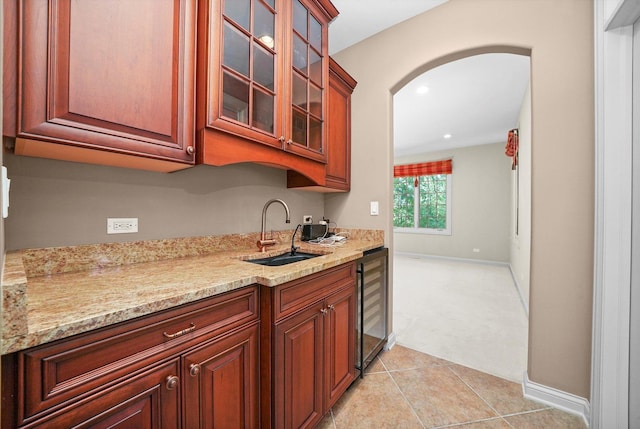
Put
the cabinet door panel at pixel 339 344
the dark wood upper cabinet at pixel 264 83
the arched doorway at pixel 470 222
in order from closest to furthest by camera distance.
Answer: the dark wood upper cabinet at pixel 264 83 < the cabinet door panel at pixel 339 344 < the arched doorway at pixel 470 222

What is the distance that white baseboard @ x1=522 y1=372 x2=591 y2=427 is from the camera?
1.49 metres

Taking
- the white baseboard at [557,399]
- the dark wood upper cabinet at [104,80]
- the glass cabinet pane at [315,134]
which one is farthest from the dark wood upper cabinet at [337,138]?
the white baseboard at [557,399]

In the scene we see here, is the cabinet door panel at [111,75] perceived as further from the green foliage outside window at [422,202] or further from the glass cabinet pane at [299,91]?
the green foliage outside window at [422,202]

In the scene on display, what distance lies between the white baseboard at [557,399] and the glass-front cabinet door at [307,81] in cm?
205

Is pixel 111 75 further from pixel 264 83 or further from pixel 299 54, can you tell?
pixel 299 54

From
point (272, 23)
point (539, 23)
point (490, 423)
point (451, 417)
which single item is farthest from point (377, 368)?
point (539, 23)

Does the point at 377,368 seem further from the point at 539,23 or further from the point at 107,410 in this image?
the point at 539,23

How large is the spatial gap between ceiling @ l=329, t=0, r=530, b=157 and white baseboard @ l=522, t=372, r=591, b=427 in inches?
108

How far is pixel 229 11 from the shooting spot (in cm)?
127

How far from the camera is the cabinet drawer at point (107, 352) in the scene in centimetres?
58

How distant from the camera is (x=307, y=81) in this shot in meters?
1.78

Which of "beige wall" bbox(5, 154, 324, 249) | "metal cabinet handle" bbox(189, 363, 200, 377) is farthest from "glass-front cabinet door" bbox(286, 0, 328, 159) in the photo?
"metal cabinet handle" bbox(189, 363, 200, 377)

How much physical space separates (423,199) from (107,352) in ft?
22.2

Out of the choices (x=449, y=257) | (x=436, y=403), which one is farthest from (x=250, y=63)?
(x=449, y=257)
